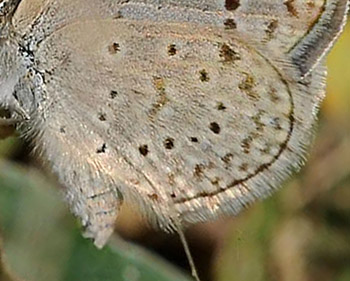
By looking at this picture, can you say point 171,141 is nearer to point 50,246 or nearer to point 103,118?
point 103,118

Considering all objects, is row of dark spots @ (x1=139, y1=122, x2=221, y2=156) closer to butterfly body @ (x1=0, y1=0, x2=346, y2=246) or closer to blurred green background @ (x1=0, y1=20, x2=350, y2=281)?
butterfly body @ (x1=0, y1=0, x2=346, y2=246)

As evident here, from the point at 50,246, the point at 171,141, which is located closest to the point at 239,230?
the point at 50,246

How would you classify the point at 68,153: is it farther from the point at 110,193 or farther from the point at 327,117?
the point at 327,117

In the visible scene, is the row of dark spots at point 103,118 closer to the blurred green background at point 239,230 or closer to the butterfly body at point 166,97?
the butterfly body at point 166,97

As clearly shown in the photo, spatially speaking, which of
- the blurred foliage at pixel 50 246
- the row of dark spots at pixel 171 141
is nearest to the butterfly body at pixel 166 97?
the row of dark spots at pixel 171 141

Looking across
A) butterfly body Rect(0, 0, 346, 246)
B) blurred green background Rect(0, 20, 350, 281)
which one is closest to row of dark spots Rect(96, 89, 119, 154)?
butterfly body Rect(0, 0, 346, 246)
